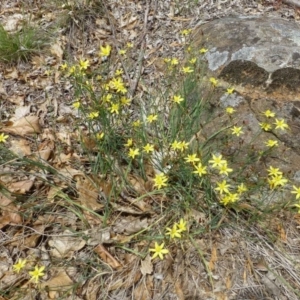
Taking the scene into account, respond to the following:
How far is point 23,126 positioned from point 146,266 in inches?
60.4

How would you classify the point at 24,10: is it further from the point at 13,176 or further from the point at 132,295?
the point at 132,295

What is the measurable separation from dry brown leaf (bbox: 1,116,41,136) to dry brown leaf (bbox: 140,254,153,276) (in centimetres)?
137

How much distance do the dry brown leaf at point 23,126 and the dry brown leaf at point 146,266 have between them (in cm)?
Answer: 137

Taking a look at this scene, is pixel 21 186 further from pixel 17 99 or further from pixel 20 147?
pixel 17 99

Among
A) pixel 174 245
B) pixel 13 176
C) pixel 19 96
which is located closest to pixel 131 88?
pixel 19 96

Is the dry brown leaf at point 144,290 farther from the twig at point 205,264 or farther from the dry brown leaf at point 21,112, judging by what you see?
the dry brown leaf at point 21,112

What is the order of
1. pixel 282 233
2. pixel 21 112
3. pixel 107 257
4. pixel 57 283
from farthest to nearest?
pixel 21 112 < pixel 282 233 < pixel 107 257 < pixel 57 283

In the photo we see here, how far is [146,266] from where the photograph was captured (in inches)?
88.8

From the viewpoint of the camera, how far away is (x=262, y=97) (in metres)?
2.75

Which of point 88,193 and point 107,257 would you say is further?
point 88,193

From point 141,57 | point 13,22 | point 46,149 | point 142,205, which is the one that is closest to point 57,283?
point 142,205

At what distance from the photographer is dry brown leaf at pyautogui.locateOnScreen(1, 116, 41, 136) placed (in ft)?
9.78

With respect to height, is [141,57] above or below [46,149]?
above

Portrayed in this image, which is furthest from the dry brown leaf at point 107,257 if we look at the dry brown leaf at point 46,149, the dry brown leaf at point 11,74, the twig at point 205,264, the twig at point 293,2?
the twig at point 293,2
